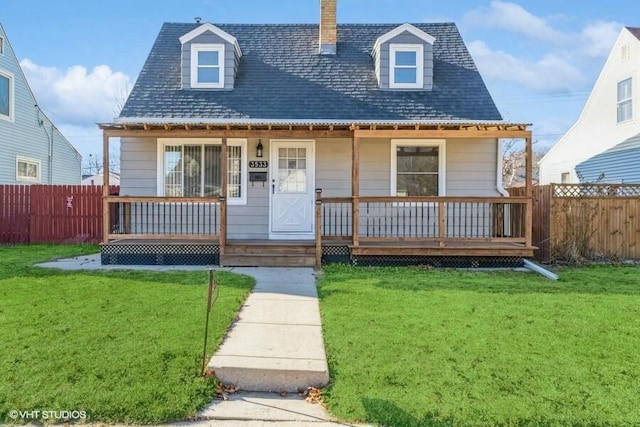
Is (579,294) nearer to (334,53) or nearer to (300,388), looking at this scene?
(300,388)

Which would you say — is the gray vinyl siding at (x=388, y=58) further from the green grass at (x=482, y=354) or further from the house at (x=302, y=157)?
the green grass at (x=482, y=354)

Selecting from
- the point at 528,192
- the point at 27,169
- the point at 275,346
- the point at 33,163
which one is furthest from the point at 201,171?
the point at 33,163

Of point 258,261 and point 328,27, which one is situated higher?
point 328,27

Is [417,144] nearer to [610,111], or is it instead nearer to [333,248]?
[333,248]

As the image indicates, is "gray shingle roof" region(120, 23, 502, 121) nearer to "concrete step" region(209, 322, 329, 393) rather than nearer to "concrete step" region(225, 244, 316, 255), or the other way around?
"concrete step" region(225, 244, 316, 255)

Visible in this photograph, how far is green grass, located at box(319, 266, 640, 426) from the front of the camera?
2789 millimetres

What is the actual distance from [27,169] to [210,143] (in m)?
10.00

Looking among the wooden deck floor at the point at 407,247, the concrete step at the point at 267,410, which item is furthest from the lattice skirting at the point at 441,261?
the concrete step at the point at 267,410

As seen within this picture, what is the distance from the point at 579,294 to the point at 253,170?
22.0 ft

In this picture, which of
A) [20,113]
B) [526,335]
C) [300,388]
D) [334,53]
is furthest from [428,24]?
[20,113]

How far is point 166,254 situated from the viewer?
27.4 ft

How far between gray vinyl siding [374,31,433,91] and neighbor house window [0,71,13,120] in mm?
12416

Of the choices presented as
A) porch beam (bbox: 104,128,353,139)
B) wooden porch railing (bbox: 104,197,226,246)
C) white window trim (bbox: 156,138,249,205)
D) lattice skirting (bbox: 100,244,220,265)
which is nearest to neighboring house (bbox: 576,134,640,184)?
porch beam (bbox: 104,128,353,139)

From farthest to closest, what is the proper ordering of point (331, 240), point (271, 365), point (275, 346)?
point (331, 240), point (275, 346), point (271, 365)
